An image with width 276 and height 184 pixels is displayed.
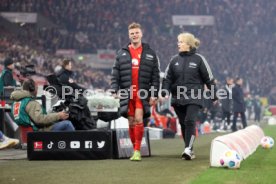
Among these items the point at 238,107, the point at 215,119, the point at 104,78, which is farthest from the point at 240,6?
the point at 238,107

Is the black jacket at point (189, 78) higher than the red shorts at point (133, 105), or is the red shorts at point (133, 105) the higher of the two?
the black jacket at point (189, 78)

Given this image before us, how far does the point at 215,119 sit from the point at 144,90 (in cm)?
1880

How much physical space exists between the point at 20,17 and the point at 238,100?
25.5 meters

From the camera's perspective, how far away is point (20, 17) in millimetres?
44656

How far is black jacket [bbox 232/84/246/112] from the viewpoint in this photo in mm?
22484

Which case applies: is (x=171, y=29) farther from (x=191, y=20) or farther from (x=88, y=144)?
(x=88, y=144)

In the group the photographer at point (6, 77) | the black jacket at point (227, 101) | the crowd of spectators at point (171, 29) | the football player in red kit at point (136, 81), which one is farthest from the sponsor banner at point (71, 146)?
the crowd of spectators at point (171, 29)

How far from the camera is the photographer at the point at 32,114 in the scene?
10.5 meters

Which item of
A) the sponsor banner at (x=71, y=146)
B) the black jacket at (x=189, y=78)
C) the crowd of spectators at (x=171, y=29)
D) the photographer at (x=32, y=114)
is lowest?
the sponsor banner at (x=71, y=146)

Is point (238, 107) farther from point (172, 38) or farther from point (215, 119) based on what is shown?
point (172, 38)

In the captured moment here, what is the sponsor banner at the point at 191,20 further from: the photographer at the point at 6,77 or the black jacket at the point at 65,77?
the black jacket at the point at 65,77

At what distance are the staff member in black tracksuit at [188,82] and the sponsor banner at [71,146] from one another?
119 centimetres

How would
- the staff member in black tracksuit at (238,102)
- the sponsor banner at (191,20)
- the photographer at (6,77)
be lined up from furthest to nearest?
the sponsor banner at (191,20)
the staff member in black tracksuit at (238,102)
the photographer at (6,77)

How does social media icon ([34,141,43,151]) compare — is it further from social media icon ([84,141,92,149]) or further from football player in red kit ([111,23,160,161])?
football player in red kit ([111,23,160,161])
